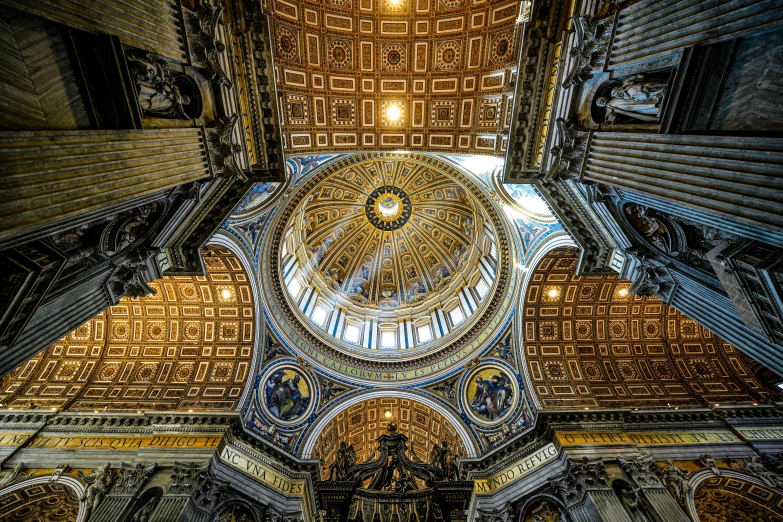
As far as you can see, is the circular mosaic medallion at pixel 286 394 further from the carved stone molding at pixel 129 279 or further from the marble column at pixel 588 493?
the marble column at pixel 588 493

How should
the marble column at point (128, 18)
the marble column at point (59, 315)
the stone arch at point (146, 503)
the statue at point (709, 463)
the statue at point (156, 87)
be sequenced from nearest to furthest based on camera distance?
1. the marble column at point (128, 18)
2. the marble column at point (59, 315)
3. the statue at point (156, 87)
4. the stone arch at point (146, 503)
5. the statue at point (709, 463)

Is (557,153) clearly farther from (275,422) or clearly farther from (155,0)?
(275,422)

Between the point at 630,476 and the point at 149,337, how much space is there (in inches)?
740

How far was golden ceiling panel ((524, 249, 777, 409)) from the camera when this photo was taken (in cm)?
1523

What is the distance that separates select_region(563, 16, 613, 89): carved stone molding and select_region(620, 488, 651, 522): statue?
11.6m

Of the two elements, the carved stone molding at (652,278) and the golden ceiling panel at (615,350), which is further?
the golden ceiling panel at (615,350)

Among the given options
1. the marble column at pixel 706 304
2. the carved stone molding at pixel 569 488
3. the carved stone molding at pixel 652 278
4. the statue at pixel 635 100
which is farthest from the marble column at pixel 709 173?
the carved stone molding at pixel 569 488

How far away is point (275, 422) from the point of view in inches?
585

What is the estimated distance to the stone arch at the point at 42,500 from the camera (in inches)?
412

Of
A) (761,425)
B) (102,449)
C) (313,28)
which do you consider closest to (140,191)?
(313,28)

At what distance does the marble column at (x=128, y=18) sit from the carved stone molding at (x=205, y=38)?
1.44 ft

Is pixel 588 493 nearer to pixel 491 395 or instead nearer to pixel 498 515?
pixel 498 515

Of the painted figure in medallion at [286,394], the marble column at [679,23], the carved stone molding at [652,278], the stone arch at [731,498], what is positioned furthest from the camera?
the painted figure in medallion at [286,394]

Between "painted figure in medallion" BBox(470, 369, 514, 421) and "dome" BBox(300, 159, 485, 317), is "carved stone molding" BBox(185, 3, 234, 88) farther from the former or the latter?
"painted figure in medallion" BBox(470, 369, 514, 421)
